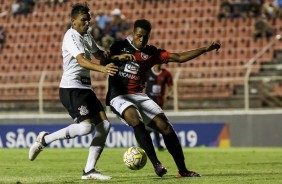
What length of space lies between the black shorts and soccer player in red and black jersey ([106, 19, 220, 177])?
0.35 m

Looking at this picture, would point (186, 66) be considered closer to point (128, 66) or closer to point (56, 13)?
point (56, 13)

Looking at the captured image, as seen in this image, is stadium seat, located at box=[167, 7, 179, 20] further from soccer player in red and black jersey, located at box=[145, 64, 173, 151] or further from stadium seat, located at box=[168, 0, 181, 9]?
soccer player in red and black jersey, located at box=[145, 64, 173, 151]

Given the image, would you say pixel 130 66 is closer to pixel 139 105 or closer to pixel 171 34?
pixel 139 105

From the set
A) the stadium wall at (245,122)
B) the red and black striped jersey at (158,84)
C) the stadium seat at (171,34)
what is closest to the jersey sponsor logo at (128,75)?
the red and black striped jersey at (158,84)

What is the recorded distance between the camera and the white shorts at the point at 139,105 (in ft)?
40.0

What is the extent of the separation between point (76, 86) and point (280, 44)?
1602 centimetres

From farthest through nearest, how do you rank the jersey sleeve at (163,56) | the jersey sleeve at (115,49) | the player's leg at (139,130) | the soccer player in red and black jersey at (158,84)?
the soccer player in red and black jersey at (158,84)
the jersey sleeve at (163,56)
the jersey sleeve at (115,49)
the player's leg at (139,130)

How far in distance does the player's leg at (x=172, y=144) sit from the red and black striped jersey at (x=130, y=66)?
547 millimetres

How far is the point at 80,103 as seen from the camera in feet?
39.2

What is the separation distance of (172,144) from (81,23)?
6.91ft

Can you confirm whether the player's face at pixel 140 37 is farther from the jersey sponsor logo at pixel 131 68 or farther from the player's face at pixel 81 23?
the player's face at pixel 81 23

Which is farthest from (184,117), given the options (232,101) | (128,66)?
(128,66)

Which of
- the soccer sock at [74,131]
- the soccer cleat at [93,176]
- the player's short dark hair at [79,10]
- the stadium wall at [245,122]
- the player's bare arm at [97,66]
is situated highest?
the player's short dark hair at [79,10]

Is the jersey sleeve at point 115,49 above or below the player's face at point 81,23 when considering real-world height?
below
